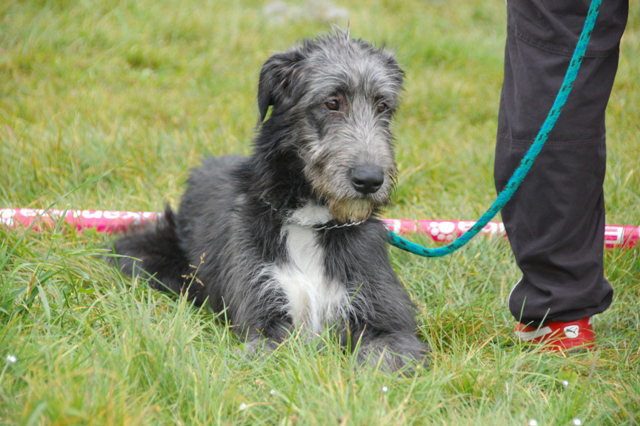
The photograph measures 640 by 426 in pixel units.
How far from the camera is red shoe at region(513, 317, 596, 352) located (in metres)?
3.12

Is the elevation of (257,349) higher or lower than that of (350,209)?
lower

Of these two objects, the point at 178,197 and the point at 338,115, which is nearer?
the point at 338,115

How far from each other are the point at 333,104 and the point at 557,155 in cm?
115

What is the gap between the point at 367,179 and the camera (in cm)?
296

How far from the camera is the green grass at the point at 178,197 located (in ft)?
7.62

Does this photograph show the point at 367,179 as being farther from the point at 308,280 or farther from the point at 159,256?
the point at 159,256

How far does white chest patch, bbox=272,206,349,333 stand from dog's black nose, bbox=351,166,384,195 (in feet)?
1.10

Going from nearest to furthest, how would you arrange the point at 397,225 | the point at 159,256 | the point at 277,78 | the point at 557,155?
1. the point at 557,155
2. the point at 277,78
3. the point at 159,256
4. the point at 397,225

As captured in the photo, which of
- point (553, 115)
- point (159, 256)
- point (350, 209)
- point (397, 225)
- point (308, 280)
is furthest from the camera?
point (397, 225)

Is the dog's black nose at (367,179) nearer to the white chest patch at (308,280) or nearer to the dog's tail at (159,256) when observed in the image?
the white chest patch at (308,280)

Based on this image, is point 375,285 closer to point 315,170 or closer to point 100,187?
point 315,170

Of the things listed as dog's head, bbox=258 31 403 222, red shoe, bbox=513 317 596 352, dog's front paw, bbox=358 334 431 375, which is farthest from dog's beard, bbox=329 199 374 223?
red shoe, bbox=513 317 596 352

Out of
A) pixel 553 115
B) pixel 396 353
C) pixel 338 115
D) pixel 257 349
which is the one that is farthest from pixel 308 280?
pixel 553 115

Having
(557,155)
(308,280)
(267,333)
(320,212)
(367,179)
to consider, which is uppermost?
(557,155)
